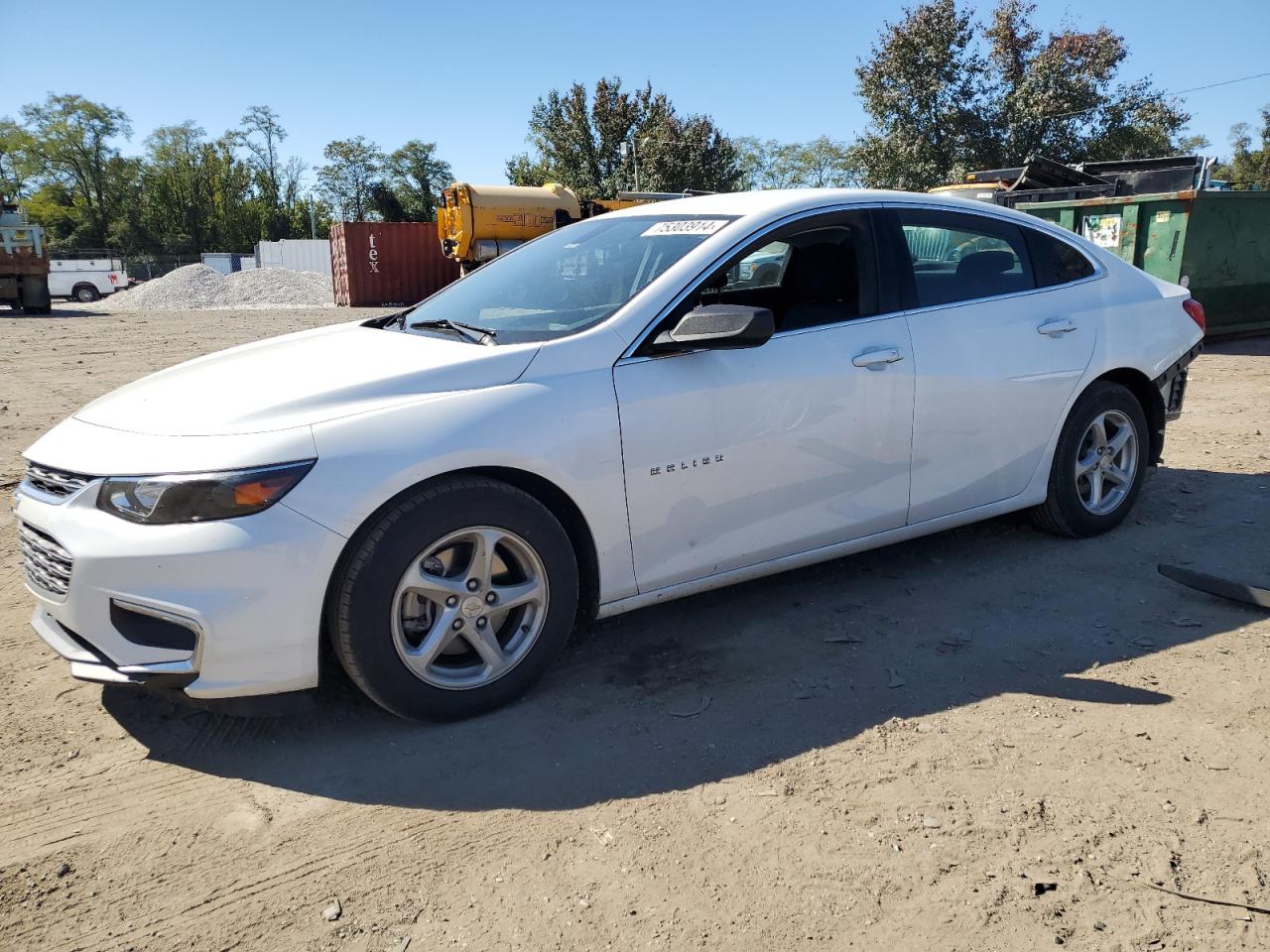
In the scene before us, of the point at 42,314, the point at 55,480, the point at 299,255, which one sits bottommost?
the point at 42,314

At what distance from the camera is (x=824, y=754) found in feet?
9.48

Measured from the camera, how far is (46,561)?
291cm

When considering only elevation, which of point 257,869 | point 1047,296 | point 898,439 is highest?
point 1047,296

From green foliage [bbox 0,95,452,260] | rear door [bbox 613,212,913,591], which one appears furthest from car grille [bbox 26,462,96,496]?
green foliage [bbox 0,95,452,260]

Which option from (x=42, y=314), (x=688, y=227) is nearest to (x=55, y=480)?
(x=688, y=227)

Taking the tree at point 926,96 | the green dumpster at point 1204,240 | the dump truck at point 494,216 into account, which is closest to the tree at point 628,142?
the tree at point 926,96

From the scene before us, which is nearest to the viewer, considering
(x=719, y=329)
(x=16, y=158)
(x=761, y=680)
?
(x=719, y=329)

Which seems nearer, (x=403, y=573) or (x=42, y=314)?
(x=403, y=573)

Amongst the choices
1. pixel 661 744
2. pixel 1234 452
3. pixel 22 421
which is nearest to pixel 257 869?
pixel 661 744

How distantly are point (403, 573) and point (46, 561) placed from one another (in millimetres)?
1105

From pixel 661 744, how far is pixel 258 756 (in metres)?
1.24

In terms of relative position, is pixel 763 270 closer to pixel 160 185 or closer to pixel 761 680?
pixel 761 680

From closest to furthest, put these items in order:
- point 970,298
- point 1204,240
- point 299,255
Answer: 1. point 970,298
2. point 1204,240
3. point 299,255

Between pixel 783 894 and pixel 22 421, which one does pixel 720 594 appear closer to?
pixel 783 894
